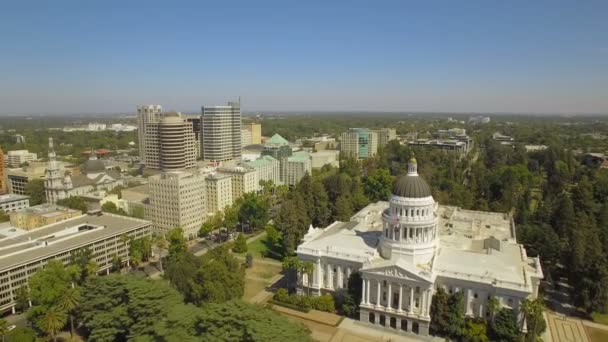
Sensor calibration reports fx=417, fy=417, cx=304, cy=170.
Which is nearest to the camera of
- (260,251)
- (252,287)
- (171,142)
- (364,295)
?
(364,295)

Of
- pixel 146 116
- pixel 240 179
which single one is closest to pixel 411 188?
pixel 240 179

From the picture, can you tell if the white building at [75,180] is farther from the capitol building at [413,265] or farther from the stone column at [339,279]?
the stone column at [339,279]

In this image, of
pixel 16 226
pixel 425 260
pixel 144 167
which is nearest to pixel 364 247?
pixel 425 260

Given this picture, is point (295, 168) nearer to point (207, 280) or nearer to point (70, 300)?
point (207, 280)

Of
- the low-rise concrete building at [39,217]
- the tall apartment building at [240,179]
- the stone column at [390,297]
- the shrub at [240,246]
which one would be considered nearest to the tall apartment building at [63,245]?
the low-rise concrete building at [39,217]

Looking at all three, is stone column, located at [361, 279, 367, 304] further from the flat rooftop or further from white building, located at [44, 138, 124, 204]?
white building, located at [44, 138, 124, 204]
